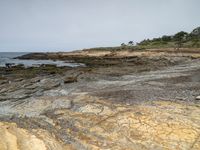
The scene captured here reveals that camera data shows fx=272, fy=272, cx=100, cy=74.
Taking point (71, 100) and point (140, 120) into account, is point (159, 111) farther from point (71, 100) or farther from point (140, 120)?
point (71, 100)

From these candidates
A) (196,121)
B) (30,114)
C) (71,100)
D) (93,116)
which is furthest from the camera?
(71,100)

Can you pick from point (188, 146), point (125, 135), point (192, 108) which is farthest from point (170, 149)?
point (192, 108)

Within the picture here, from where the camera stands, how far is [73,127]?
1020 cm

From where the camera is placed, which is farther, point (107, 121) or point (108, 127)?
point (107, 121)

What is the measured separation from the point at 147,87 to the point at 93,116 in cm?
702

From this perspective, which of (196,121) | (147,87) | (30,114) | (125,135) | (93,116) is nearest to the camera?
(125,135)

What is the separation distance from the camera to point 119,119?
10523mm

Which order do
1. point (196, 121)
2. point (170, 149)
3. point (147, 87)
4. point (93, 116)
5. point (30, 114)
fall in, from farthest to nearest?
point (147, 87), point (30, 114), point (93, 116), point (196, 121), point (170, 149)

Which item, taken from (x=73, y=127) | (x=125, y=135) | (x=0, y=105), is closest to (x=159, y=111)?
(x=125, y=135)

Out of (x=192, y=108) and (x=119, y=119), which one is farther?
(x=192, y=108)

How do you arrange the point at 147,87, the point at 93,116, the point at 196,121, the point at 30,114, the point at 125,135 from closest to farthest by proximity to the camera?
the point at 125,135
the point at 196,121
the point at 93,116
the point at 30,114
the point at 147,87

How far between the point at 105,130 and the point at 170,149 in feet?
8.11

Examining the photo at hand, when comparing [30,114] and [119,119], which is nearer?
[119,119]

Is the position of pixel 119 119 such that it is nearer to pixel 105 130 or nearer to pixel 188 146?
pixel 105 130
